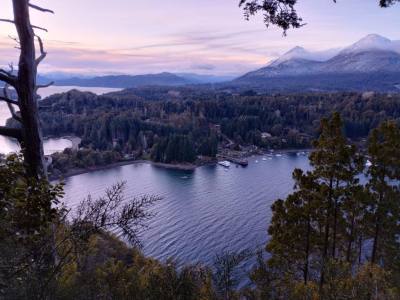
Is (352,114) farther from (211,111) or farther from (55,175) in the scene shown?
A: (55,175)

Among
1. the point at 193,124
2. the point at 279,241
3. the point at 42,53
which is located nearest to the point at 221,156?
the point at 193,124

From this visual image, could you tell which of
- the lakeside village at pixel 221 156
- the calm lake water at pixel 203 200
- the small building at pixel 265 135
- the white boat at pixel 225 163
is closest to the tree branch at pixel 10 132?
the calm lake water at pixel 203 200

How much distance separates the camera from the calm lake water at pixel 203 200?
24.7 meters

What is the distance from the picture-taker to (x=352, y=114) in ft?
305

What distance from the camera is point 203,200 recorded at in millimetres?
35656

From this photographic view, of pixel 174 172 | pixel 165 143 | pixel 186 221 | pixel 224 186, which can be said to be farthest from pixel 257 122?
pixel 186 221

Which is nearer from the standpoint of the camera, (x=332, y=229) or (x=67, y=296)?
(x=67, y=296)

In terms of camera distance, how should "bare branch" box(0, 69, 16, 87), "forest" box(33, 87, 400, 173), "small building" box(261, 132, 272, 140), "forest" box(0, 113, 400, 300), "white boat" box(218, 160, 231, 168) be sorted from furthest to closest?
"small building" box(261, 132, 272, 140)
"forest" box(33, 87, 400, 173)
"white boat" box(218, 160, 231, 168)
"bare branch" box(0, 69, 16, 87)
"forest" box(0, 113, 400, 300)

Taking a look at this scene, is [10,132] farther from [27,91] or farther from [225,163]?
[225,163]

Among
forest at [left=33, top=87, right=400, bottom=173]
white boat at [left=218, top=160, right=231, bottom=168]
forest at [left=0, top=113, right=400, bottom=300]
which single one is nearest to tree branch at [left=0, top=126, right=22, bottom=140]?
forest at [left=0, top=113, right=400, bottom=300]

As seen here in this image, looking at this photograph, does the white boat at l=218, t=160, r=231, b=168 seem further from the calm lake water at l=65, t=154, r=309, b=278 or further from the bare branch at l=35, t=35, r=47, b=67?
the bare branch at l=35, t=35, r=47, b=67

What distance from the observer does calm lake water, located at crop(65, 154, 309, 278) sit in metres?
24.7

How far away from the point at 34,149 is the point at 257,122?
284 ft

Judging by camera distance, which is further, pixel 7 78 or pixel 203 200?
pixel 203 200
